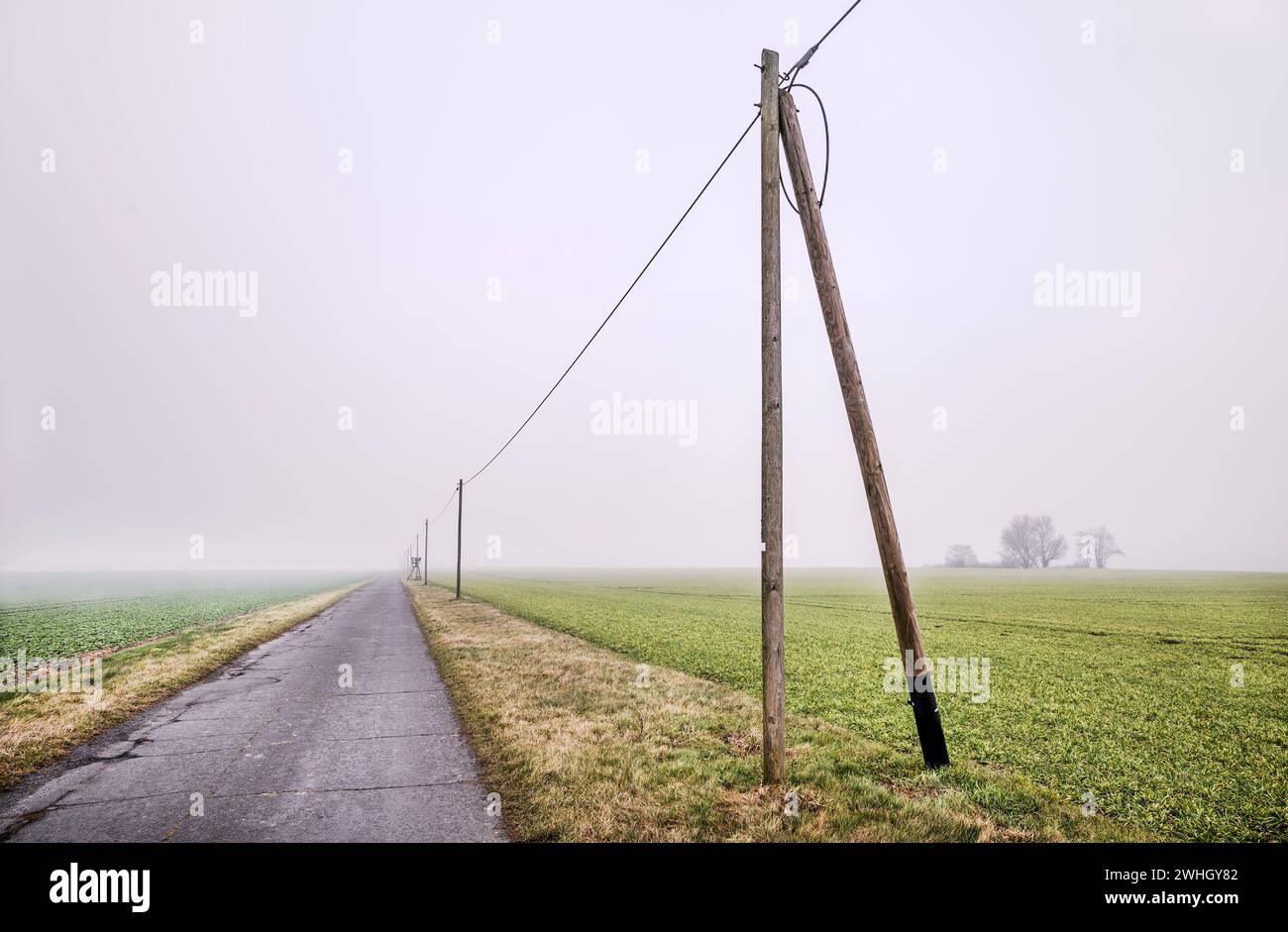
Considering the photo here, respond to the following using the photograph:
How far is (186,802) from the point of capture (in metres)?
5.66

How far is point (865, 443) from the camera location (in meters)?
6.66

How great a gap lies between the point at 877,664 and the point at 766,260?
42.7ft

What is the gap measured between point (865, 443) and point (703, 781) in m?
4.22

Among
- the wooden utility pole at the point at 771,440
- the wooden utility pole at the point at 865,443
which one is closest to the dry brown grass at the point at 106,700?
the wooden utility pole at the point at 771,440

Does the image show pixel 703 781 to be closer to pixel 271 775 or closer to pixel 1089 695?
pixel 271 775

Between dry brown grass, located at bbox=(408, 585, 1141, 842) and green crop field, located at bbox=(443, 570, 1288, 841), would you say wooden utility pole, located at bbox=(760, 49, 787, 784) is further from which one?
green crop field, located at bbox=(443, 570, 1288, 841)

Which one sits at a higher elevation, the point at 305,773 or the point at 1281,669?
the point at 305,773

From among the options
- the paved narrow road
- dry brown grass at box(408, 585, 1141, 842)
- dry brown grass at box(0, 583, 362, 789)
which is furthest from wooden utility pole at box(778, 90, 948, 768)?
dry brown grass at box(0, 583, 362, 789)

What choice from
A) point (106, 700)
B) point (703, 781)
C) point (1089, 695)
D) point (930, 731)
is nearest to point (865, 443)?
point (930, 731)

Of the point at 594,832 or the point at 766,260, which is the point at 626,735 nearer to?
the point at 594,832

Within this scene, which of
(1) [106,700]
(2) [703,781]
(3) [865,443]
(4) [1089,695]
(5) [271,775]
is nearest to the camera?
(2) [703,781]

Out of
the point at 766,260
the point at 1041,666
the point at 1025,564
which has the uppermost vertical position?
the point at 766,260

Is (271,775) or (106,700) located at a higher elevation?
(271,775)
